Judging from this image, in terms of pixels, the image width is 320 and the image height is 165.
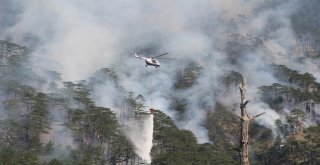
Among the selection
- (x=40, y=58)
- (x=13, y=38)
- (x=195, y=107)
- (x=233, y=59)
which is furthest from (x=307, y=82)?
(x=13, y=38)

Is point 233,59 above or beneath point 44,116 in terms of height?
above

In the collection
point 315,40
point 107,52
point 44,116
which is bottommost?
point 44,116

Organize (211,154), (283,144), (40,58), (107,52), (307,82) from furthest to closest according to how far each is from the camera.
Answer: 1. (107,52)
2. (40,58)
3. (307,82)
4. (283,144)
5. (211,154)

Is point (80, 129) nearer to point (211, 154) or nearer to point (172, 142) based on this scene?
point (172, 142)

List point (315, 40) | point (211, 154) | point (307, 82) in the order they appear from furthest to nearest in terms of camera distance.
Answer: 1. point (315, 40)
2. point (307, 82)
3. point (211, 154)

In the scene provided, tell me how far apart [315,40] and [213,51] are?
132ft

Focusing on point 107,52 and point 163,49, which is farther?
point 163,49

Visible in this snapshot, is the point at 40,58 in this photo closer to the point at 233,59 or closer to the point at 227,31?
the point at 233,59

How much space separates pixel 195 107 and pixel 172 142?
97.6 feet

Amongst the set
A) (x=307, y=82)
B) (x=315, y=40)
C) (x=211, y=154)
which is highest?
(x=315, y=40)

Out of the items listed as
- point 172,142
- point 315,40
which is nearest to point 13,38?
point 172,142

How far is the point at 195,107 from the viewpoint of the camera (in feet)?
312

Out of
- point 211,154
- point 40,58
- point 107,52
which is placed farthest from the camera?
point 107,52

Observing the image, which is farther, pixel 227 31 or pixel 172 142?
pixel 227 31
